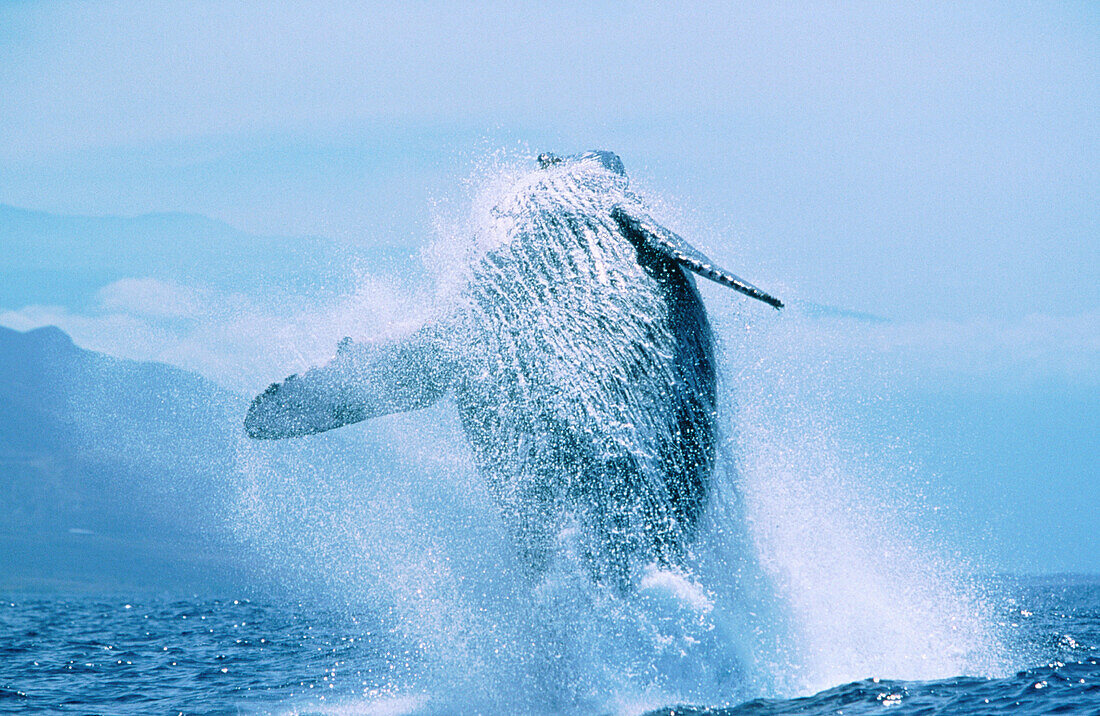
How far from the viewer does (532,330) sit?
31.0 feet

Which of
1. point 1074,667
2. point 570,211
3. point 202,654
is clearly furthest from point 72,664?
point 1074,667

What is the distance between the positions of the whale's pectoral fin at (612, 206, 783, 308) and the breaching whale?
18 millimetres

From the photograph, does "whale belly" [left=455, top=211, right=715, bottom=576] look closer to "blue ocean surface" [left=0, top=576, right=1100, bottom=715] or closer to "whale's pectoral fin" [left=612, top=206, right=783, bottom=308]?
"whale's pectoral fin" [left=612, top=206, right=783, bottom=308]

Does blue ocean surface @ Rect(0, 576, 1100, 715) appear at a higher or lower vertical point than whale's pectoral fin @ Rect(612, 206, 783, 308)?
lower

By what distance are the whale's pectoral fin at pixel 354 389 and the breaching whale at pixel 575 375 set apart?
0.01 meters

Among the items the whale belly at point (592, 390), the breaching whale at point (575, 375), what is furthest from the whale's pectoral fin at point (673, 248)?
the whale belly at point (592, 390)

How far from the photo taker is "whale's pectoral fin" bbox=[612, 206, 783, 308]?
29.9 feet

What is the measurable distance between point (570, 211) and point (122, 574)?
7519 inches

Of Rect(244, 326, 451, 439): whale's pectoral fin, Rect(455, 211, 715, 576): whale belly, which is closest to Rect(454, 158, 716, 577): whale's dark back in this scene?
Rect(455, 211, 715, 576): whale belly

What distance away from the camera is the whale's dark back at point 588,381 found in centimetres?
890

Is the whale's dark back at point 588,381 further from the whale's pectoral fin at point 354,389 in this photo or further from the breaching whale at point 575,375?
the whale's pectoral fin at point 354,389

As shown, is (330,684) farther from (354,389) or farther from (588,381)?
(588,381)

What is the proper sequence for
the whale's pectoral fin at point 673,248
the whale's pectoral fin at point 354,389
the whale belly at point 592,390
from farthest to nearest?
the whale's pectoral fin at point 354,389 → the whale's pectoral fin at point 673,248 → the whale belly at point 592,390

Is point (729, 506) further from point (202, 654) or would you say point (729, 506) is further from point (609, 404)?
point (202, 654)
